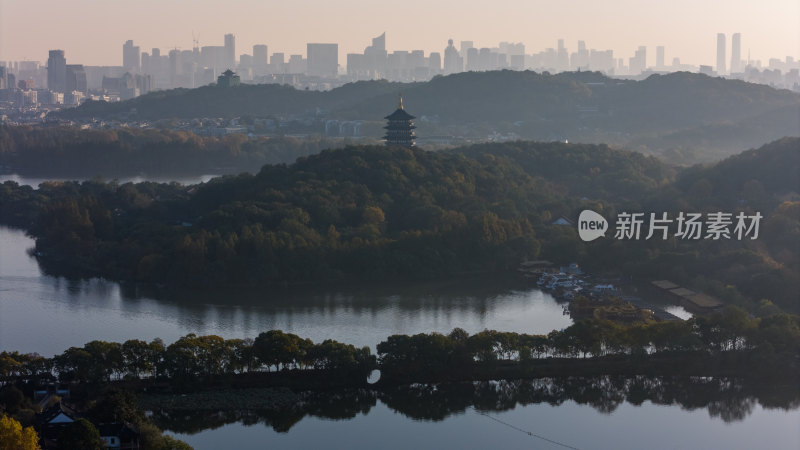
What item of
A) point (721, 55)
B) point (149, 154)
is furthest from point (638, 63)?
point (149, 154)

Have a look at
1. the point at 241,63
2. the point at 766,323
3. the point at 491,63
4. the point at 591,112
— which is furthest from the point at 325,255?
the point at 241,63

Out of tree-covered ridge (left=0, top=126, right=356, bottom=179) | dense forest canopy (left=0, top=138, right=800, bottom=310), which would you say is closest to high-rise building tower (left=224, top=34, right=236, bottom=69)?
tree-covered ridge (left=0, top=126, right=356, bottom=179)

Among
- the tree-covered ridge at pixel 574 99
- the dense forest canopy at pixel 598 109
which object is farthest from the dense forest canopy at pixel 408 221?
the tree-covered ridge at pixel 574 99

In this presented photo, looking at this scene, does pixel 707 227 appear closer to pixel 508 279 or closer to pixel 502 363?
pixel 508 279

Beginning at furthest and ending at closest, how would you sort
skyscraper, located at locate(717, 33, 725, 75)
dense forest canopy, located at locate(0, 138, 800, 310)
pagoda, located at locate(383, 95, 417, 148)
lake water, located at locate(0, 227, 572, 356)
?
skyscraper, located at locate(717, 33, 725, 75) < pagoda, located at locate(383, 95, 417, 148) < dense forest canopy, located at locate(0, 138, 800, 310) < lake water, located at locate(0, 227, 572, 356)

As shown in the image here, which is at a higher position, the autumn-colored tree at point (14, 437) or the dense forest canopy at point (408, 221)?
the dense forest canopy at point (408, 221)

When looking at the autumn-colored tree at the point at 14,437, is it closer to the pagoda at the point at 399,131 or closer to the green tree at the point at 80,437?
the green tree at the point at 80,437

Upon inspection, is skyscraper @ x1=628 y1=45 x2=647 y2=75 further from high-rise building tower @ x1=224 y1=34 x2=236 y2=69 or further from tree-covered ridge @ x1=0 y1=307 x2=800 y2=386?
tree-covered ridge @ x1=0 y1=307 x2=800 y2=386
